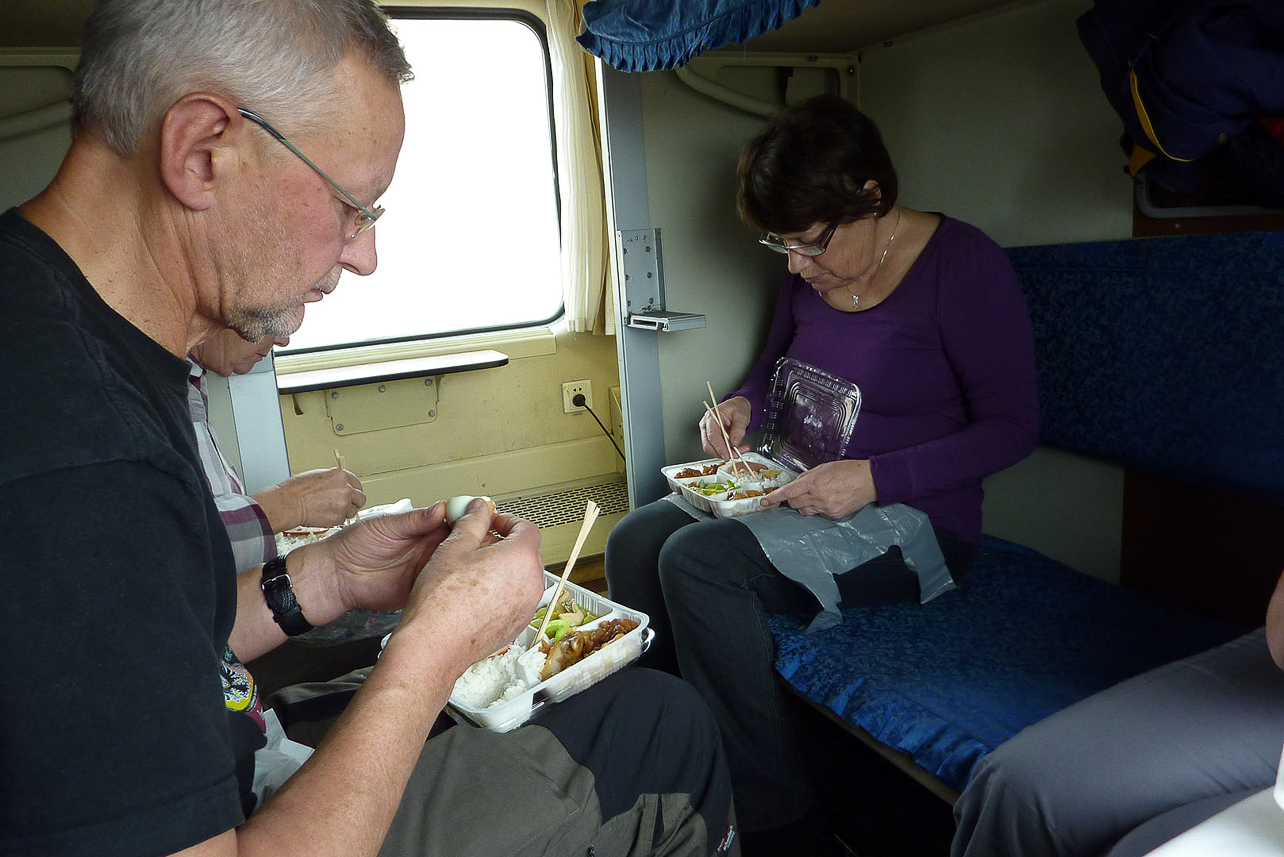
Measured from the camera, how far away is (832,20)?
7.48ft

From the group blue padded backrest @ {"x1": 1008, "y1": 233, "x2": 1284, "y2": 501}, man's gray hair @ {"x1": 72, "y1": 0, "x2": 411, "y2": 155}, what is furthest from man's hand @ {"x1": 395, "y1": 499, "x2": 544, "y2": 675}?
blue padded backrest @ {"x1": 1008, "y1": 233, "x2": 1284, "y2": 501}

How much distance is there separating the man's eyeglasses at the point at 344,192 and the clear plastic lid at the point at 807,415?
132cm

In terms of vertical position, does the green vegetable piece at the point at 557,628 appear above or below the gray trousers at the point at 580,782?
above

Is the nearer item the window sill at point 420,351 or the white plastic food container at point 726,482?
the white plastic food container at point 726,482

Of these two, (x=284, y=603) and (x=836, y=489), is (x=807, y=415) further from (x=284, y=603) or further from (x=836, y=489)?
(x=284, y=603)

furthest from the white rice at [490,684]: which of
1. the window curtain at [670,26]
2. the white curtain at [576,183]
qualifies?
the white curtain at [576,183]

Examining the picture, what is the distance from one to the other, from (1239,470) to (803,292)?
1.09 m

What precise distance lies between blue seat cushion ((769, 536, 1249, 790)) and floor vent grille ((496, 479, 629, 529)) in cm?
213

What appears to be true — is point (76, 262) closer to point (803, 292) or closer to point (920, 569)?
point (920, 569)

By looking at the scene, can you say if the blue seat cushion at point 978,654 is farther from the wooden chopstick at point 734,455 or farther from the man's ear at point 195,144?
the man's ear at point 195,144

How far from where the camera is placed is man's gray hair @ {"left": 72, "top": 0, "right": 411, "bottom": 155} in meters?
0.87

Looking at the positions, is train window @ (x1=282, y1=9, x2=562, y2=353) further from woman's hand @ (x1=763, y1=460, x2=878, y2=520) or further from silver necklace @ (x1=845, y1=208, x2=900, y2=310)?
woman's hand @ (x1=763, y1=460, x2=878, y2=520)

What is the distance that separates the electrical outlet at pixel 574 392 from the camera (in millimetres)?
3947

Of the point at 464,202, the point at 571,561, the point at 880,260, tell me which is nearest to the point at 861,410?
the point at 880,260
